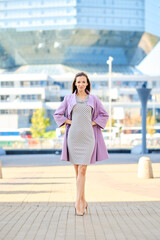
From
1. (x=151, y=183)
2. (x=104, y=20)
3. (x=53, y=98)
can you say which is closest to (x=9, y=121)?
(x=53, y=98)

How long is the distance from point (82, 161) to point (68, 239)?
79.0 inches

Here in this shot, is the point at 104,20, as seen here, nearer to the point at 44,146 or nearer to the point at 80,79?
the point at 44,146

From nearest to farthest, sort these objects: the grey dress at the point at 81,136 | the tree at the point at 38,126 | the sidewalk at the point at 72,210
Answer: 1. the sidewalk at the point at 72,210
2. the grey dress at the point at 81,136
3. the tree at the point at 38,126

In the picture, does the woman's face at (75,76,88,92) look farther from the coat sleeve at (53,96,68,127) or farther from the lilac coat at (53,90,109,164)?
the coat sleeve at (53,96,68,127)

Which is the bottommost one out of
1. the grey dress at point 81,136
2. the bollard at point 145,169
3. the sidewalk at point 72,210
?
the sidewalk at point 72,210

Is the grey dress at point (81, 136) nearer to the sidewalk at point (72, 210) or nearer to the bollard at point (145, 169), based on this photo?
the sidewalk at point (72, 210)

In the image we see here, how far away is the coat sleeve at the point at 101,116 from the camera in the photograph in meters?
8.48

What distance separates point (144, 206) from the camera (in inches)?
379

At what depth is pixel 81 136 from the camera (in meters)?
8.34

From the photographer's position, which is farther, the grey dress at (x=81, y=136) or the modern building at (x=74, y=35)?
the modern building at (x=74, y=35)

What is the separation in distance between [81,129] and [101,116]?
0.40 metres

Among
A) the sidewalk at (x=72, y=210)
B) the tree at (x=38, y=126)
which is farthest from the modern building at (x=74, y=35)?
the sidewalk at (x=72, y=210)

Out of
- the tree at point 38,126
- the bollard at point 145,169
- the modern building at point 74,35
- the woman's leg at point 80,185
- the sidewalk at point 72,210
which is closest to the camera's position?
the sidewalk at point 72,210

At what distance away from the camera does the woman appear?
27.4ft
